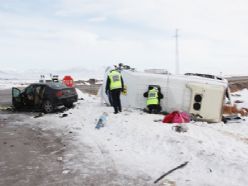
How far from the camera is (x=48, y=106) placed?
53.0ft

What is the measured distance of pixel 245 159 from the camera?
712cm

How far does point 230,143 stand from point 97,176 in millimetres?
3331

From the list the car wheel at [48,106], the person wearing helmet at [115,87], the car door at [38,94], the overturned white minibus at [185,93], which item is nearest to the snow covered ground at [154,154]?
the person wearing helmet at [115,87]

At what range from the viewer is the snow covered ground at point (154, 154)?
6.73 metres

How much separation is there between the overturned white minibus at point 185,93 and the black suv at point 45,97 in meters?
3.08

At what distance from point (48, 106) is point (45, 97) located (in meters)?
0.46

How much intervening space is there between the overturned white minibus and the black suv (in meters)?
3.08

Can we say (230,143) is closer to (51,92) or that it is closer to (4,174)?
(4,174)

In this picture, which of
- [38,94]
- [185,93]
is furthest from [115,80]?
[38,94]

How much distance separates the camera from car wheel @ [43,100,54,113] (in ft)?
52.9

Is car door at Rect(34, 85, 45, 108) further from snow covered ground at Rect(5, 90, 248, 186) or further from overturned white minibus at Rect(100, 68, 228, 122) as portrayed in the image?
snow covered ground at Rect(5, 90, 248, 186)

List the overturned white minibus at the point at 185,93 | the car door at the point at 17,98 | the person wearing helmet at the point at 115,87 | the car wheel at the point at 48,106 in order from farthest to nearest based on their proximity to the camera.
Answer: the car door at the point at 17,98 → the car wheel at the point at 48,106 → the person wearing helmet at the point at 115,87 → the overturned white minibus at the point at 185,93

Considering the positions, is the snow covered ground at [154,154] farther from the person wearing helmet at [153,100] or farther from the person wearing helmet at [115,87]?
the person wearing helmet at [153,100]

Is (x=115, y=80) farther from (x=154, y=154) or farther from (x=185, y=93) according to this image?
(x=154, y=154)
